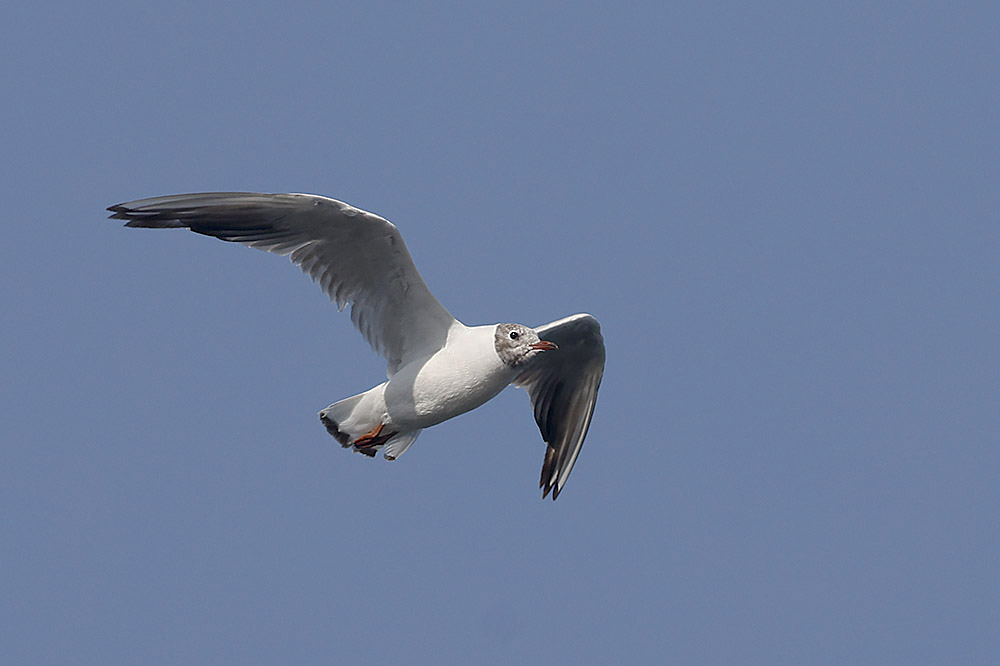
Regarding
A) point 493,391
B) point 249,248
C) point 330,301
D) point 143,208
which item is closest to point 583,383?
point 493,391

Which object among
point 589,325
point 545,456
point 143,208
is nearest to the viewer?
point 143,208

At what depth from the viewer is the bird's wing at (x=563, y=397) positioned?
45.6ft

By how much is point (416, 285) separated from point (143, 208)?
8.12 ft

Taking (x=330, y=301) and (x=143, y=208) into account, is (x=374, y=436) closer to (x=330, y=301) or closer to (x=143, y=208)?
(x=330, y=301)

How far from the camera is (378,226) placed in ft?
38.7

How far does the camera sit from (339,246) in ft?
39.5

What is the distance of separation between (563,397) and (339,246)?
3.32m

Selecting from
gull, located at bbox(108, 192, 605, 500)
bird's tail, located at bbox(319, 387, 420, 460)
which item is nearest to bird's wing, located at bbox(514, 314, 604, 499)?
gull, located at bbox(108, 192, 605, 500)

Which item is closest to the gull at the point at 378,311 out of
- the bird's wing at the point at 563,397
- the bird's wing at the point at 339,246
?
the bird's wing at the point at 339,246

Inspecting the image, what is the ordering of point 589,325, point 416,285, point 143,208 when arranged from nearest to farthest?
point 143,208 → point 416,285 → point 589,325

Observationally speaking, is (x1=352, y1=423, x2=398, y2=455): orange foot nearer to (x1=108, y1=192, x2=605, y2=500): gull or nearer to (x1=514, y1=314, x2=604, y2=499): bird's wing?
(x1=108, y1=192, x2=605, y2=500): gull

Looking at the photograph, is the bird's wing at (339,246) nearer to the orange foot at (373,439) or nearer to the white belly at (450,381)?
the white belly at (450,381)

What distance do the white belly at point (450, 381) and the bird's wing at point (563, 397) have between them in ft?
5.26

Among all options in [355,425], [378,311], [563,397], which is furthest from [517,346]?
[563,397]
